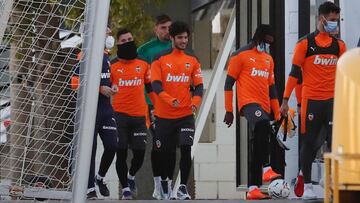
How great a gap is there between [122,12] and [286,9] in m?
5.88

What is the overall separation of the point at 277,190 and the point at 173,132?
4.55ft

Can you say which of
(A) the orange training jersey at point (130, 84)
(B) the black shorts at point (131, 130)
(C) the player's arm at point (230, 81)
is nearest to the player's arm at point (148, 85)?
(A) the orange training jersey at point (130, 84)

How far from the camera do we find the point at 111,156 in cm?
1275

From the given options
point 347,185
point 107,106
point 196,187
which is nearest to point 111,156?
point 107,106

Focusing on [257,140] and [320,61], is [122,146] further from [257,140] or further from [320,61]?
[320,61]

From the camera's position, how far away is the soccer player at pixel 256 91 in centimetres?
1233

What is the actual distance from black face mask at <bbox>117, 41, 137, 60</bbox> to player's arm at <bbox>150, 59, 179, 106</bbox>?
385mm

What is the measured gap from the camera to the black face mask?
1295cm

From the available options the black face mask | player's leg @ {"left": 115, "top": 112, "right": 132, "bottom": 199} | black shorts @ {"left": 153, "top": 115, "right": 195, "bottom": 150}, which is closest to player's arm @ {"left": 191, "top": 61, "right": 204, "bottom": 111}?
black shorts @ {"left": 153, "top": 115, "right": 195, "bottom": 150}

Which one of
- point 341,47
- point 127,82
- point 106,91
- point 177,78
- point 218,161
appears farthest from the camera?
point 218,161

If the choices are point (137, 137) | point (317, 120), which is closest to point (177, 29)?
point (137, 137)

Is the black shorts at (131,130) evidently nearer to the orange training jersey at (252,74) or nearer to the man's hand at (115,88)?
the man's hand at (115,88)

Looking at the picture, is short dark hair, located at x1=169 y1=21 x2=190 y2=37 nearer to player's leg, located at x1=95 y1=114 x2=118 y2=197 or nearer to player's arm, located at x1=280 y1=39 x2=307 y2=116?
player's leg, located at x1=95 y1=114 x2=118 y2=197

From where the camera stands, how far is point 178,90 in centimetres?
1262
